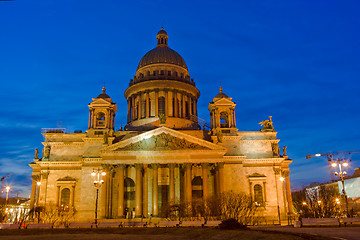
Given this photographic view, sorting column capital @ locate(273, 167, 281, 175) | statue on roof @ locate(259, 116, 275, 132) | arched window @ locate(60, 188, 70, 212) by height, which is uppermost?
statue on roof @ locate(259, 116, 275, 132)

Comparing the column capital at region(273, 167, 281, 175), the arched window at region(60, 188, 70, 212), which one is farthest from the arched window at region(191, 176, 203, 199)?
the arched window at region(60, 188, 70, 212)

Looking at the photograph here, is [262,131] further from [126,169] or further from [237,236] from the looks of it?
[237,236]

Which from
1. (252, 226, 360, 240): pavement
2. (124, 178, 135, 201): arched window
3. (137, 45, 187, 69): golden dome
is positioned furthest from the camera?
(137, 45, 187, 69): golden dome

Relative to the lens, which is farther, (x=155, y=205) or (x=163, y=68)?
(x=163, y=68)

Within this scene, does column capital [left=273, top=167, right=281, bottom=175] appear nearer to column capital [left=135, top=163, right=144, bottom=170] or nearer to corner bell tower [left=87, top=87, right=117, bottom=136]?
column capital [left=135, top=163, right=144, bottom=170]

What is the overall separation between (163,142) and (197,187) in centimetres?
888

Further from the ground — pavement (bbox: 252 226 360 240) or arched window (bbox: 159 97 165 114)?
arched window (bbox: 159 97 165 114)

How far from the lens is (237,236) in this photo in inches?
726

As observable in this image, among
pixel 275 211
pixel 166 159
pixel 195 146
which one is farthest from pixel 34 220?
pixel 275 211

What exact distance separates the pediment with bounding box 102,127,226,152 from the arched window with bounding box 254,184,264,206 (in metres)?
8.77

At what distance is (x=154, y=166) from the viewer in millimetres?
43000

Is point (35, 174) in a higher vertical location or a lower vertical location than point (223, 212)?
higher

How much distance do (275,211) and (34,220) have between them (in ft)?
104

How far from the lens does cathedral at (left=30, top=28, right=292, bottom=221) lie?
43062 millimetres
